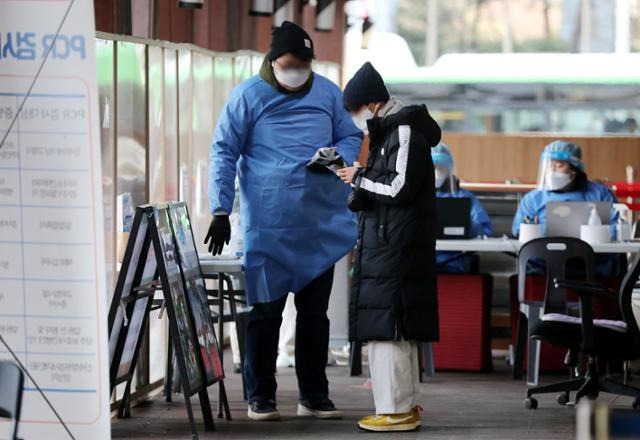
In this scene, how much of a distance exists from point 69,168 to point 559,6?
21476mm

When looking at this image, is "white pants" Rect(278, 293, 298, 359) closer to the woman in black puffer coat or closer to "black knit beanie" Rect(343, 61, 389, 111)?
the woman in black puffer coat

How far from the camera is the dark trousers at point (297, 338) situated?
262 inches

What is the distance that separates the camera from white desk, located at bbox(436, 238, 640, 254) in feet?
26.4

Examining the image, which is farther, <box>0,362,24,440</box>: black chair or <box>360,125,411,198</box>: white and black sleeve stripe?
<box>360,125,411,198</box>: white and black sleeve stripe

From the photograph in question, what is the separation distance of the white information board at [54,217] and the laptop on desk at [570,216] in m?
4.09

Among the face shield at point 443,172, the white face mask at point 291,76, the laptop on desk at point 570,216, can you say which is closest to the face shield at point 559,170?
the laptop on desk at point 570,216

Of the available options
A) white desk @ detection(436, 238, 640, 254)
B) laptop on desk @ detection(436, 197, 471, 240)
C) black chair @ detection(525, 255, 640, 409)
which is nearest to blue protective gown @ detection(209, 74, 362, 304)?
black chair @ detection(525, 255, 640, 409)

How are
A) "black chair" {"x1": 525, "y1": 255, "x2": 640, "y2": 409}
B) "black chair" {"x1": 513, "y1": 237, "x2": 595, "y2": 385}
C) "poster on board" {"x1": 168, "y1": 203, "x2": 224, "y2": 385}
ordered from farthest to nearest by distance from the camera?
1. "black chair" {"x1": 513, "y1": 237, "x2": 595, "y2": 385}
2. "black chair" {"x1": 525, "y1": 255, "x2": 640, "y2": 409}
3. "poster on board" {"x1": 168, "y1": 203, "x2": 224, "y2": 385}

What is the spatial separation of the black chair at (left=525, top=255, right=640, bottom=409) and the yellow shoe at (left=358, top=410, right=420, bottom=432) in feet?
2.97

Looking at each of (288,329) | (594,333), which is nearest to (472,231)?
(288,329)

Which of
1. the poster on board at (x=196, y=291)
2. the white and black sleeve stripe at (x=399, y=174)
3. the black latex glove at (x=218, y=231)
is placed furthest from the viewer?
the black latex glove at (x=218, y=231)

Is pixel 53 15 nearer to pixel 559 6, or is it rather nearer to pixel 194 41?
pixel 194 41

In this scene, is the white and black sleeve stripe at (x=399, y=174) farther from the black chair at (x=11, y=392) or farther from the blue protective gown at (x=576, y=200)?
the black chair at (x=11, y=392)

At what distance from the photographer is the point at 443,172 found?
29.3ft
